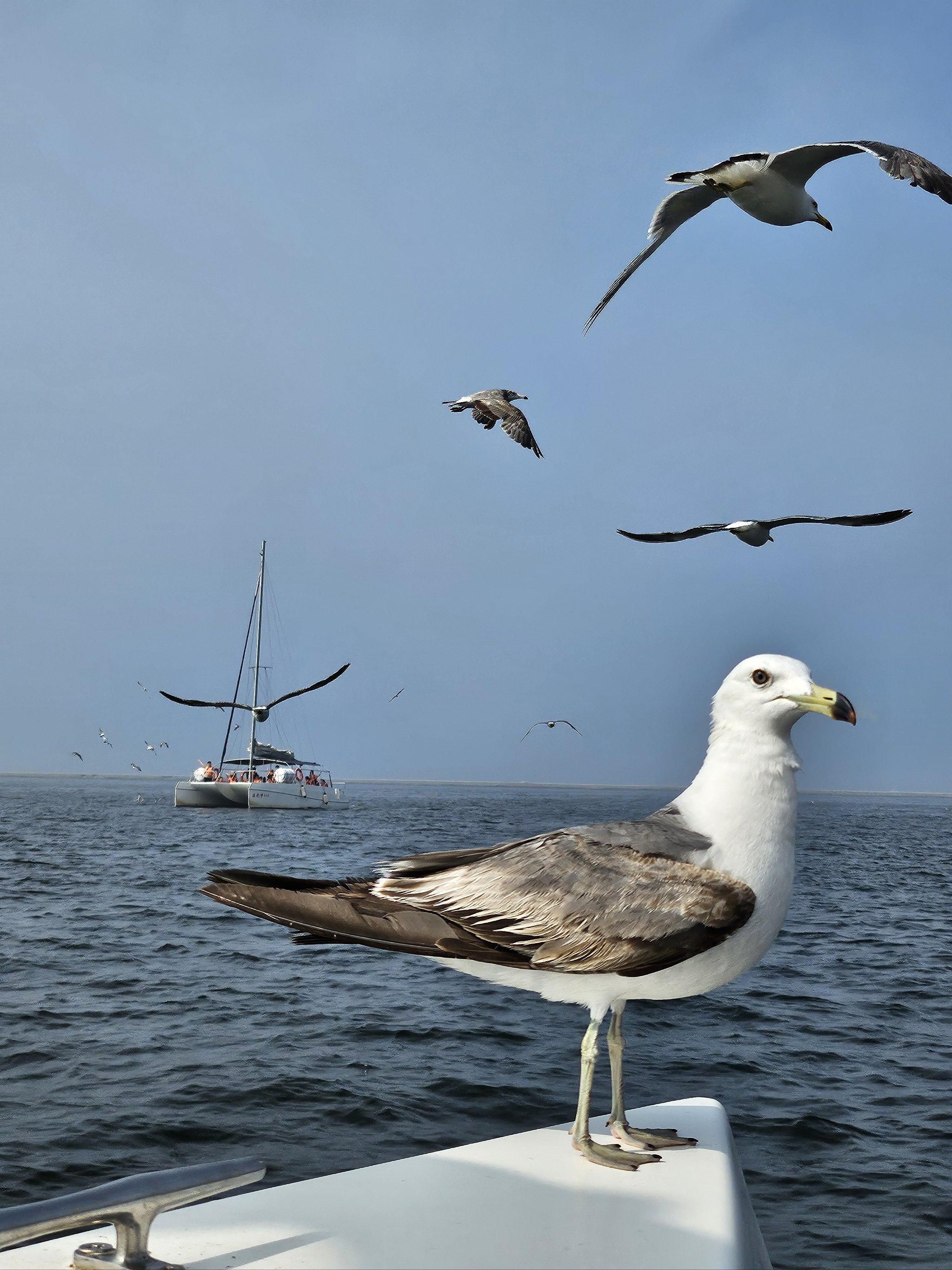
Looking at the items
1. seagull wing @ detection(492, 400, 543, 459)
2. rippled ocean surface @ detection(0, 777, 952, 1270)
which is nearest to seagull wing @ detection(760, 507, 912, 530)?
rippled ocean surface @ detection(0, 777, 952, 1270)

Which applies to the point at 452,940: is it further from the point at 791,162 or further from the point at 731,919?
the point at 791,162

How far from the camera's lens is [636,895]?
112 inches

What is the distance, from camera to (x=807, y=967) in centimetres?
1453

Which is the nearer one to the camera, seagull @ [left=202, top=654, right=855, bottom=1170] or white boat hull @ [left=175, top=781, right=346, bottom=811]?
seagull @ [left=202, top=654, right=855, bottom=1170]

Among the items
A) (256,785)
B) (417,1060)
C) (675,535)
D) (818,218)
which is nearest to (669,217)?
(818,218)

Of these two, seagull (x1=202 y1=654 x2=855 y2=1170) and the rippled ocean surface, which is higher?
seagull (x1=202 y1=654 x2=855 y2=1170)

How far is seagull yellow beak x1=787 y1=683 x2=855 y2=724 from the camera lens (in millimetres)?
2588

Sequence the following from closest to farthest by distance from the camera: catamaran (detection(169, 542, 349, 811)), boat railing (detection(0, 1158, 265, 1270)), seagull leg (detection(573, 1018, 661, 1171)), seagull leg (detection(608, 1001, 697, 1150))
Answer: boat railing (detection(0, 1158, 265, 1270))
seagull leg (detection(573, 1018, 661, 1171))
seagull leg (detection(608, 1001, 697, 1150))
catamaran (detection(169, 542, 349, 811))

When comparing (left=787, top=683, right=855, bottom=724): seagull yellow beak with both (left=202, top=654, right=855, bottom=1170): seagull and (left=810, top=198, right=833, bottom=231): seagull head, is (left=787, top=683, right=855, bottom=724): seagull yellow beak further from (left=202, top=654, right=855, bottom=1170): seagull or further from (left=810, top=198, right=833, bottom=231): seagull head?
(left=810, top=198, right=833, bottom=231): seagull head

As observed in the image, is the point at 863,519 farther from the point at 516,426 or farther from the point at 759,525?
→ the point at 516,426

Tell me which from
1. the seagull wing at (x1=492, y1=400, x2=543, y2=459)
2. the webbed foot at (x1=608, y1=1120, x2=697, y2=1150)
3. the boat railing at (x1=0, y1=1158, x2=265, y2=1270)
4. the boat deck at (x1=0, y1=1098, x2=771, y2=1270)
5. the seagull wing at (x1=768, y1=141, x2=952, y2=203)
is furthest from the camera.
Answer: the seagull wing at (x1=492, y1=400, x2=543, y2=459)

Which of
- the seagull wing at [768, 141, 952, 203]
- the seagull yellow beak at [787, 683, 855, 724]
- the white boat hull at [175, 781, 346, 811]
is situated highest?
the seagull wing at [768, 141, 952, 203]

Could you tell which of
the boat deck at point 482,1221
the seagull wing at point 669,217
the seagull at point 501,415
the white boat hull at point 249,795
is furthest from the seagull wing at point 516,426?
the white boat hull at point 249,795

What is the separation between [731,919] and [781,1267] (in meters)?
3.99
